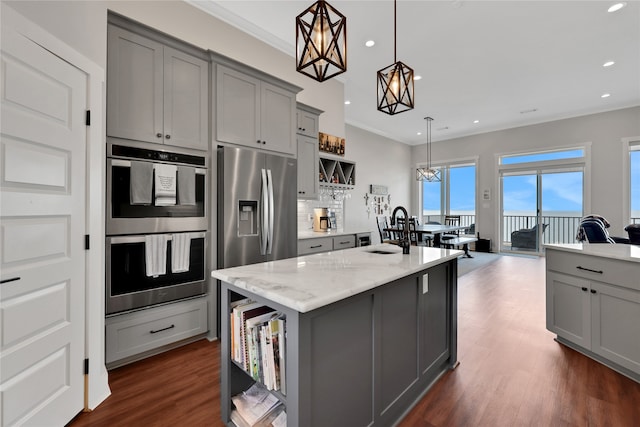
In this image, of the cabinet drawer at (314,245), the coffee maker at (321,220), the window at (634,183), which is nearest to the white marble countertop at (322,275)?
the cabinet drawer at (314,245)

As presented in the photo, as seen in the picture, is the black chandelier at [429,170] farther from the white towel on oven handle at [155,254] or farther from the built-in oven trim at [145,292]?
the white towel on oven handle at [155,254]

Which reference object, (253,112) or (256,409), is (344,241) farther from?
(256,409)

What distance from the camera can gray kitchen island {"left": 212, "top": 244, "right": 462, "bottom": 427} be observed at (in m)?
1.12

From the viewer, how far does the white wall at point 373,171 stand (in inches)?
278

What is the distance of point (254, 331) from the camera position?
1.34 m

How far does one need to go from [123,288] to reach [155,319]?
37cm

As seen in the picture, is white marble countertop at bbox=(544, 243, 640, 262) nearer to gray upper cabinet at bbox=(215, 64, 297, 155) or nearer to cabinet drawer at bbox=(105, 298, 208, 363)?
gray upper cabinet at bbox=(215, 64, 297, 155)

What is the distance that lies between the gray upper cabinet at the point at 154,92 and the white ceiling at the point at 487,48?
0.91m

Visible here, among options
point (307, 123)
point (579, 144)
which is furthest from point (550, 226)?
point (307, 123)

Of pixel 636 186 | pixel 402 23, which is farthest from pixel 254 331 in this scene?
pixel 636 186

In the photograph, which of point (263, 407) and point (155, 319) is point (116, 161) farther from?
point (263, 407)

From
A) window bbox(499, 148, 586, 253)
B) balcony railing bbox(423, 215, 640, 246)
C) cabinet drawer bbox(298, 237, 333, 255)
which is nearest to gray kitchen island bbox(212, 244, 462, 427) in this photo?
cabinet drawer bbox(298, 237, 333, 255)

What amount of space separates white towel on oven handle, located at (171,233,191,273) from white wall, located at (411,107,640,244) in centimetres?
793

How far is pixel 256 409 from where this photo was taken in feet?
4.72
